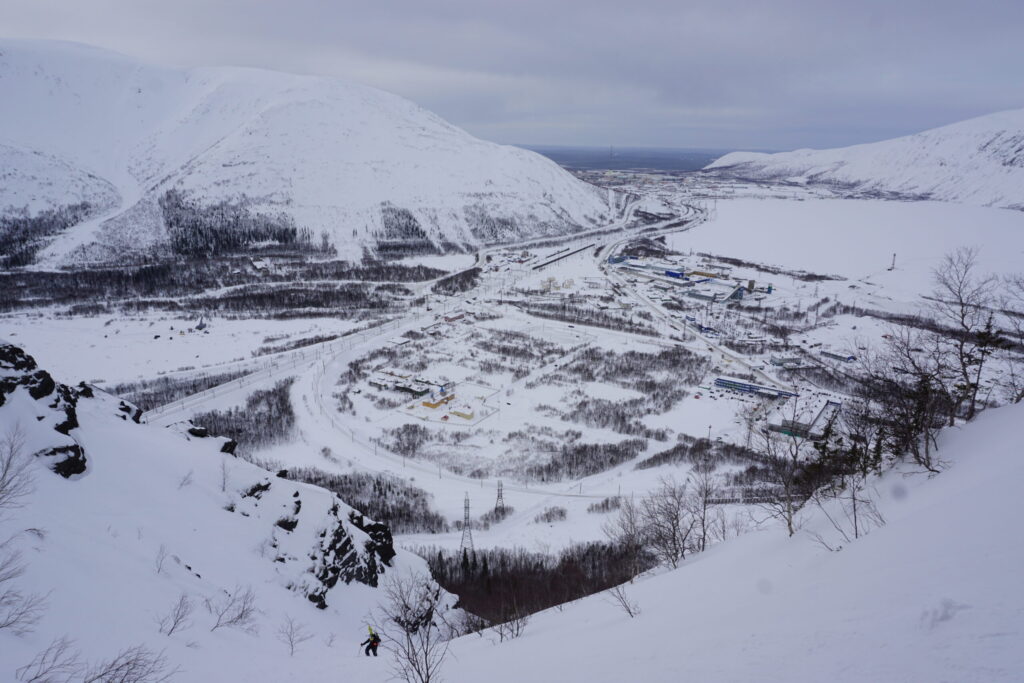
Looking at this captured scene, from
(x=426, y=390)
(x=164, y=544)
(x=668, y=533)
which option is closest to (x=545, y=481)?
(x=668, y=533)

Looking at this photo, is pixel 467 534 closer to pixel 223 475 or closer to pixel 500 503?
pixel 500 503

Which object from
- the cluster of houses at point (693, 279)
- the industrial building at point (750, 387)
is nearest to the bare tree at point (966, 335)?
the industrial building at point (750, 387)

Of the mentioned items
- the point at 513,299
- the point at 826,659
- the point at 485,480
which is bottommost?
the point at 485,480

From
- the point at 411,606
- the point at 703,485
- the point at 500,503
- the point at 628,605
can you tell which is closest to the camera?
the point at 628,605

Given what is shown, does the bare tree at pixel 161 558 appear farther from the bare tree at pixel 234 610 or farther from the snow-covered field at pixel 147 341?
the snow-covered field at pixel 147 341

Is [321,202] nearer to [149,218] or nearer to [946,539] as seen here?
[149,218]

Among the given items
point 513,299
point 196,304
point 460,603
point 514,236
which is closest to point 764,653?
point 460,603

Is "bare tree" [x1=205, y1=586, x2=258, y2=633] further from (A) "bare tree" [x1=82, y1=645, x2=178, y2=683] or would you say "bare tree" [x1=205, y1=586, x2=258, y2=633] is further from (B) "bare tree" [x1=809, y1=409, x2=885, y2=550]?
(B) "bare tree" [x1=809, y1=409, x2=885, y2=550]
